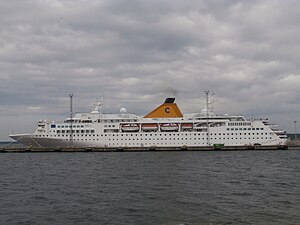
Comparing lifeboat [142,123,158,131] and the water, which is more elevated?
lifeboat [142,123,158,131]

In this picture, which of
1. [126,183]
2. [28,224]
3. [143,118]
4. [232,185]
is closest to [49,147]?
[143,118]

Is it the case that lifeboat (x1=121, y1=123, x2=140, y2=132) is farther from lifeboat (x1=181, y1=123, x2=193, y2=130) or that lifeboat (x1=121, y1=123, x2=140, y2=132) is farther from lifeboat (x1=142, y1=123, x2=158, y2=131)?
lifeboat (x1=181, y1=123, x2=193, y2=130)

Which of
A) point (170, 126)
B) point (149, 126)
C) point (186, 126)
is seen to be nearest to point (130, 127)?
point (149, 126)

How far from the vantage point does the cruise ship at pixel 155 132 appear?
5897 cm

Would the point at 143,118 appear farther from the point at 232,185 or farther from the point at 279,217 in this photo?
the point at 279,217

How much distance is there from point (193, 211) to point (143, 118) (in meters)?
46.4

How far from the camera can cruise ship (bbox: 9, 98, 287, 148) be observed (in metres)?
59.0

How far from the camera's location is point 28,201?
1758 centimetres

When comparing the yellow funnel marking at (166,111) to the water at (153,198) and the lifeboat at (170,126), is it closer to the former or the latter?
the lifeboat at (170,126)

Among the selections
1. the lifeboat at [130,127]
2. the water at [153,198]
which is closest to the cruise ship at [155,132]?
the lifeboat at [130,127]

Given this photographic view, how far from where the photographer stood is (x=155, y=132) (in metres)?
59.5

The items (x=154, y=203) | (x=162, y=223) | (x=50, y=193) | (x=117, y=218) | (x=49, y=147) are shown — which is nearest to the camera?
(x=162, y=223)

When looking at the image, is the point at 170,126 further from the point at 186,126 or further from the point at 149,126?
the point at 149,126

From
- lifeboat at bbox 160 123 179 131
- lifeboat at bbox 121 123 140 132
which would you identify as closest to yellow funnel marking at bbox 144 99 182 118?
lifeboat at bbox 160 123 179 131
